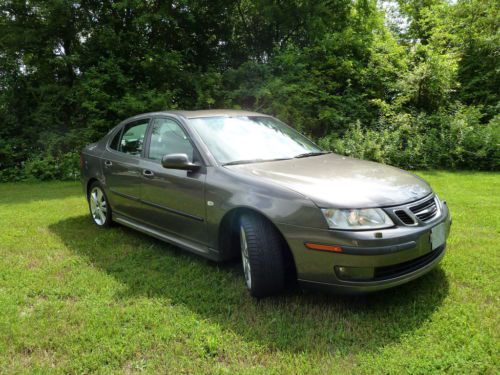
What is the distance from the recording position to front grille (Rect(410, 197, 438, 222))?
2.91m

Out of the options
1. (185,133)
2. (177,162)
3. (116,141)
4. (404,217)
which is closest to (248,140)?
(185,133)

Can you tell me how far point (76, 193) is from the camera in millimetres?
8055

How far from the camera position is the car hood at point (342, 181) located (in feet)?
9.07

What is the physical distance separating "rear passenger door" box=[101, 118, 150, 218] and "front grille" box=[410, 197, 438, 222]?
2.62 meters

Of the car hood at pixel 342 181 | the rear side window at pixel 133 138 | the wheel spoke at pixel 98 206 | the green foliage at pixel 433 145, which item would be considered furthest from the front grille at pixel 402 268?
the green foliage at pixel 433 145

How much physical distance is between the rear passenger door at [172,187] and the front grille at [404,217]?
1.52 m

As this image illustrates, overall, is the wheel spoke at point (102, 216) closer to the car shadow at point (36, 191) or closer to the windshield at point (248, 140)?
the windshield at point (248, 140)

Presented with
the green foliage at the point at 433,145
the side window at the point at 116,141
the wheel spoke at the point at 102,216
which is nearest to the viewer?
Answer: the side window at the point at 116,141

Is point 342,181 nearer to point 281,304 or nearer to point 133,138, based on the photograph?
point 281,304

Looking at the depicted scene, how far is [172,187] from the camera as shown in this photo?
→ 12.3 feet

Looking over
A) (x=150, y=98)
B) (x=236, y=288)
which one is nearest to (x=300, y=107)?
(x=150, y=98)

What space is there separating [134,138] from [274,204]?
2.32 metres

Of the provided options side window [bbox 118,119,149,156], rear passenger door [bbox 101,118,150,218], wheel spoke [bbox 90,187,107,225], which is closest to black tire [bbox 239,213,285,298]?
rear passenger door [bbox 101,118,150,218]

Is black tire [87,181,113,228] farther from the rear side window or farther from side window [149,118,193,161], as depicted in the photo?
side window [149,118,193,161]
